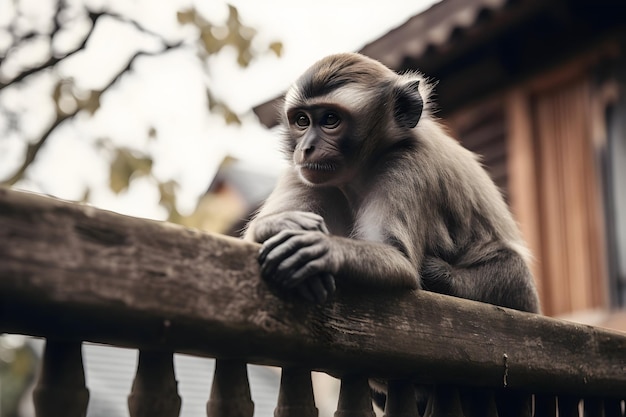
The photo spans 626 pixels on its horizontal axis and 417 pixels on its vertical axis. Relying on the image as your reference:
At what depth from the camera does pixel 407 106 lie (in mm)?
3281

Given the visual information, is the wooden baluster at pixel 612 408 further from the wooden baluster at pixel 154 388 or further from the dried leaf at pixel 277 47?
the dried leaf at pixel 277 47

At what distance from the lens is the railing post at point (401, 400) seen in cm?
221

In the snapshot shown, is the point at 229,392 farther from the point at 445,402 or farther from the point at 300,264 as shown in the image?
the point at 445,402

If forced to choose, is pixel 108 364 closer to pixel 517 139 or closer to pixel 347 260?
pixel 517 139

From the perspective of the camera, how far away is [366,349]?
199cm

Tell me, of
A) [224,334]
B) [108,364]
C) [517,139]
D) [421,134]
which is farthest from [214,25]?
[108,364]

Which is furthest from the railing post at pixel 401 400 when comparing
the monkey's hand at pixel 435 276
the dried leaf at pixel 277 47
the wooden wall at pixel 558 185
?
the wooden wall at pixel 558 185

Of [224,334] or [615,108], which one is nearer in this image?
[224,334]

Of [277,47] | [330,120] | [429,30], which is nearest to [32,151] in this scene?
[277,47]

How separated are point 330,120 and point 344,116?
6cm

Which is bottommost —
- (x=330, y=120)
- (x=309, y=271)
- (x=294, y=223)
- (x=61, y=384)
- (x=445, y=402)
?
(x=61, y=384)

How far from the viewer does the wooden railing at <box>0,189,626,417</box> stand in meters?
1.42

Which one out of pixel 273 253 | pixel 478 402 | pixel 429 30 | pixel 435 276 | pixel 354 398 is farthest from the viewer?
pixel 429 30

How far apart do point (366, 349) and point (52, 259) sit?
2.74 ft
